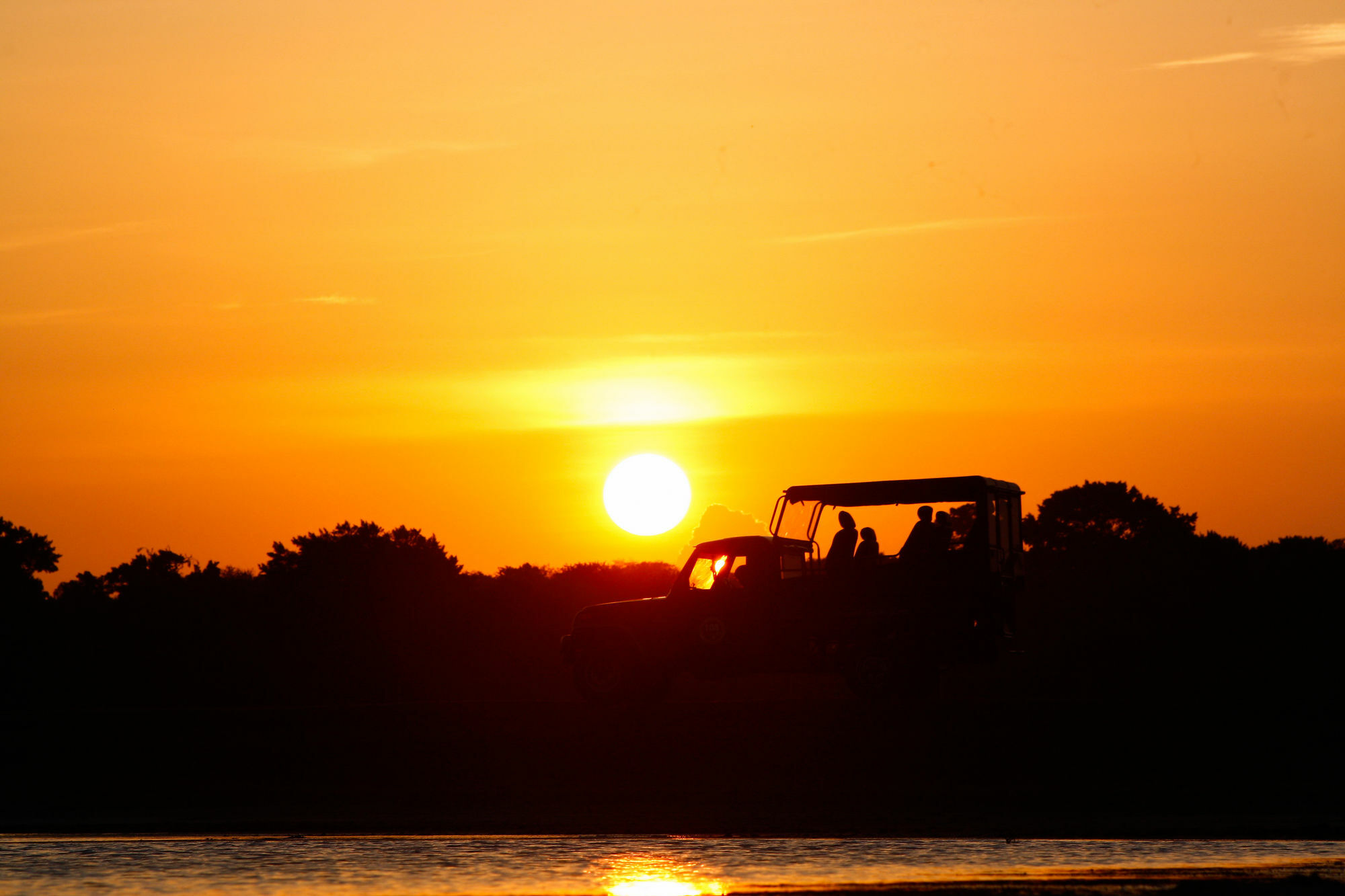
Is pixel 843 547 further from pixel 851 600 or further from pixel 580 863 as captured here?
pixel 580 863

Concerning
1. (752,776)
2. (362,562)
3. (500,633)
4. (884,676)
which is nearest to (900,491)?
(884,676)

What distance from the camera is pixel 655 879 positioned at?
45.0 ft

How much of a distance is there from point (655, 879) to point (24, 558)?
71.9 m

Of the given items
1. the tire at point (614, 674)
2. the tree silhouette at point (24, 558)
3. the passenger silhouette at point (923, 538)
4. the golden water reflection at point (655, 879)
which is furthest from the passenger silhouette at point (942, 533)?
the tree silhouette at point (24, 558)

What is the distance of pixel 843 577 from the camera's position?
21.5m

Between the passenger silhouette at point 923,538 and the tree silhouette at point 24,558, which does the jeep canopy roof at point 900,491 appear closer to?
the passenger silhouette at point 923,538

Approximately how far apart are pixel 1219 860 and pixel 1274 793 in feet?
22.6

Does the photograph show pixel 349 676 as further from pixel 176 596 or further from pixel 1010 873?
pixel 1010 873

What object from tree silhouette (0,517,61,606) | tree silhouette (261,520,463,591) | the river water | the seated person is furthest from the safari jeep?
tree silhouette (0,517,61,606)

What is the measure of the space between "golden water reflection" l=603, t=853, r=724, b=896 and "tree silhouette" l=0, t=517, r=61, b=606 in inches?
2534

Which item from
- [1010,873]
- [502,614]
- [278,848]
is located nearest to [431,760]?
[278,848]

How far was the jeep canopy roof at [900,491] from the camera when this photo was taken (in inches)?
830

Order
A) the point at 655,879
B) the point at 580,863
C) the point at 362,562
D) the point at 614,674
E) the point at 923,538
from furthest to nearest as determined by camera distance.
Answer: the point at 362,562, the point at 614,674, the point at 923,538, the point at 580,863, the point at 655,879

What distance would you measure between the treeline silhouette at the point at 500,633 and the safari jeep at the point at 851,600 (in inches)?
317
